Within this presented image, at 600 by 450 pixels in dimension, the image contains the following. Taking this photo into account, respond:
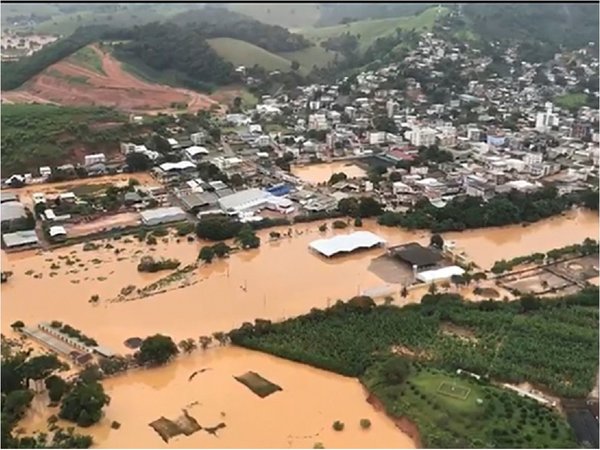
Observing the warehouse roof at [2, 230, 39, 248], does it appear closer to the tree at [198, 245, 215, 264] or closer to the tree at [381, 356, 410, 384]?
the tree at [198, 245, 215, 264]

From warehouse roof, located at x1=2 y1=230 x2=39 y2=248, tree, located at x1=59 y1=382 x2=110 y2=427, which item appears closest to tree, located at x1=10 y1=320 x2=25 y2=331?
tree, located at x1=59 y1=382 x2=110 y2=427

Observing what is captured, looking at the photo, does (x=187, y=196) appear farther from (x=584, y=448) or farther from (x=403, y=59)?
(x=403, y=59)

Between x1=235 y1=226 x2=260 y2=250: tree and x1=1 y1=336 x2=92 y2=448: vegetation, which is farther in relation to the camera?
x1=235 y1=226 x2=260 y2=250: tree

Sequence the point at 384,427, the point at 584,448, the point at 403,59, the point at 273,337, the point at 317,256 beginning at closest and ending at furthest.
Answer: the point at 584,448 → the point at 384,427 → the point at 273,337 → the point at 317,256 → the point at 403,59

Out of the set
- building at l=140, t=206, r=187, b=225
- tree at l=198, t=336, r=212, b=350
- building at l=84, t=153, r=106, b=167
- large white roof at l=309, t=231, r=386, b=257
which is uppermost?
tree at l=198, t=336, r=212, b=350

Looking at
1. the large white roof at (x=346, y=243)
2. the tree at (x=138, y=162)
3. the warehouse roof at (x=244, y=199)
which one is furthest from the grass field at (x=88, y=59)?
the large white roof at (x=346, y=243)

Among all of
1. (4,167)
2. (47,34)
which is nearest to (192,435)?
(4,167)
